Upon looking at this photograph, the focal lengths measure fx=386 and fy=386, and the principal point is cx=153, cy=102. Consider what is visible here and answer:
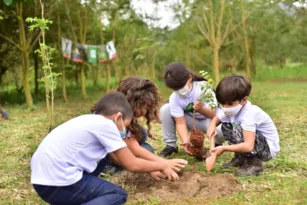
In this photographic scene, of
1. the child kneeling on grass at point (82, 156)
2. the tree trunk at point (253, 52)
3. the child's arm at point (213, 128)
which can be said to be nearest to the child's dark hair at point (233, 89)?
the child's arm at point (213, 128)

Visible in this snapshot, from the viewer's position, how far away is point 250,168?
2930mm

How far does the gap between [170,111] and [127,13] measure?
388 inches

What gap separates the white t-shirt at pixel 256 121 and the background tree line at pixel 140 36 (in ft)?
12.8

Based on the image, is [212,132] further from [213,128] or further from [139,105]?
[139,105]

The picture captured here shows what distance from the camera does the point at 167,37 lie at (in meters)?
17.0

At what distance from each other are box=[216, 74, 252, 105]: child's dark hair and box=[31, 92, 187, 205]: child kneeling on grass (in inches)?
36.5

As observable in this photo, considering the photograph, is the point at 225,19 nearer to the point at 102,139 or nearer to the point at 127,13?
the point at 127,13

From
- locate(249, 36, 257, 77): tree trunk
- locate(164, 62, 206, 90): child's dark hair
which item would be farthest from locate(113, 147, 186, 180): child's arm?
locate(249, 36, 257, 77): tree trunk

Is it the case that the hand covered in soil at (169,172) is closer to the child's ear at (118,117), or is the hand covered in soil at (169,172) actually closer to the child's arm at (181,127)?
the child's ear at (118,117)

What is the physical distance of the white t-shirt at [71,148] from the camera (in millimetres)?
1953

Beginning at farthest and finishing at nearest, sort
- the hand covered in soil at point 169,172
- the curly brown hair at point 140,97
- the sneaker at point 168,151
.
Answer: the sneaker at point 168,151 < the curly brown hair at point 140,97 < the hand covered in soil at point 169,172

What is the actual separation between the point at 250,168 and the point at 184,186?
59 cm

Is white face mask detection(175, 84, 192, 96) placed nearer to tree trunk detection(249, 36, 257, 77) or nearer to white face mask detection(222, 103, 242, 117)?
white face mask detection(222, 103, 242, 117)

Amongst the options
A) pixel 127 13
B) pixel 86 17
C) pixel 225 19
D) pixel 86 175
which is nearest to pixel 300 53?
pixel 225 19
